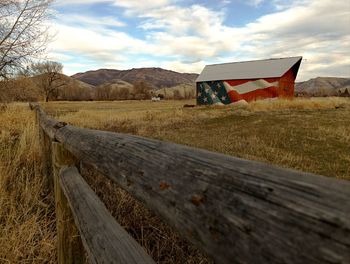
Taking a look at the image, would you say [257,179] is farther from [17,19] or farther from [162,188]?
[17,19]

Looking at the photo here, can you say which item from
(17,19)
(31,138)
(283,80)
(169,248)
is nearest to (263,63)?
(283,80)

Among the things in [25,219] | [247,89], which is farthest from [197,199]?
[247,89]

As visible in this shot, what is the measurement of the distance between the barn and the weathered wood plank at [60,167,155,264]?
109ft

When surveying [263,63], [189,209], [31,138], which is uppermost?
[263,63]

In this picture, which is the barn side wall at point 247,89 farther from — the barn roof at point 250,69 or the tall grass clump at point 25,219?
the tall grass clump at point 25,219

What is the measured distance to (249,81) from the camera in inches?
1358

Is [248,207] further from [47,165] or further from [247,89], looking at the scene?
[247,89]

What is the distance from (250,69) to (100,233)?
3691 cm

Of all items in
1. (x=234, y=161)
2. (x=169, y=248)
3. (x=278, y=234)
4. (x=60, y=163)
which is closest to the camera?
(x=278, y=234)

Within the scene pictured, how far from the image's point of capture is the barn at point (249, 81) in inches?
1318

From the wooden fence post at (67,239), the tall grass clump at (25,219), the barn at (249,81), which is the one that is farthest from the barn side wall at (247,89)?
the wooden fence post at (67,239)

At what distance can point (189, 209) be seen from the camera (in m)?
0.89

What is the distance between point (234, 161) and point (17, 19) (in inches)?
524

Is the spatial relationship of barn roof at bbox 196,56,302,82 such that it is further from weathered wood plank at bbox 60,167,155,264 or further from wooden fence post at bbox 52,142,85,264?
weathered wood plank at bbox 60,167,155,264
